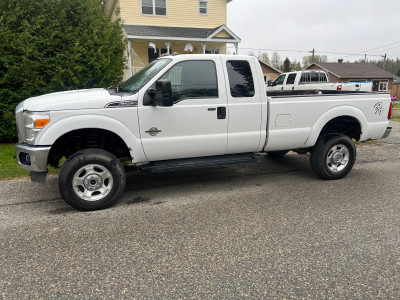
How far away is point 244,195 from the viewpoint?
489 centimetres

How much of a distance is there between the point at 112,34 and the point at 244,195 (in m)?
6.43

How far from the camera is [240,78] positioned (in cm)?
487

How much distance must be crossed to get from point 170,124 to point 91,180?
1.34 metres

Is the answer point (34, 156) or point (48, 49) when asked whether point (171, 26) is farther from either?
point (34, 156)

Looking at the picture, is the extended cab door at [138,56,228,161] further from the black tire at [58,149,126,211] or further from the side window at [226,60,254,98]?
the black tire at [58,149,126,211]

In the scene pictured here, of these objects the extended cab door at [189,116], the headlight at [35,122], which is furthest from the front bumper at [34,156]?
the extended cab door at [189,116]

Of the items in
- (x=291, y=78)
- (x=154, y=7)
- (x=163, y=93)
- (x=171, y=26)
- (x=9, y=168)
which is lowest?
(x=9, y=168)

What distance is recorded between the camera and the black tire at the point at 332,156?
5.49 meters

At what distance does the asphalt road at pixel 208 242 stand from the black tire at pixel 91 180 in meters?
0.19

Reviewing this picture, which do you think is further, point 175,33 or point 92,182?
point 175,33

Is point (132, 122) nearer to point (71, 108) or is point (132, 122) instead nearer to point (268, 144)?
point (71, 108)

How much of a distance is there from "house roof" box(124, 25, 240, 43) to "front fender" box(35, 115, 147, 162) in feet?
45.1

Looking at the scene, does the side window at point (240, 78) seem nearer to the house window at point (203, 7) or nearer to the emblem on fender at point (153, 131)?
the emblem on fender at point (153, 131)

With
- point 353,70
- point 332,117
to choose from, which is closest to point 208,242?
point 332,117
